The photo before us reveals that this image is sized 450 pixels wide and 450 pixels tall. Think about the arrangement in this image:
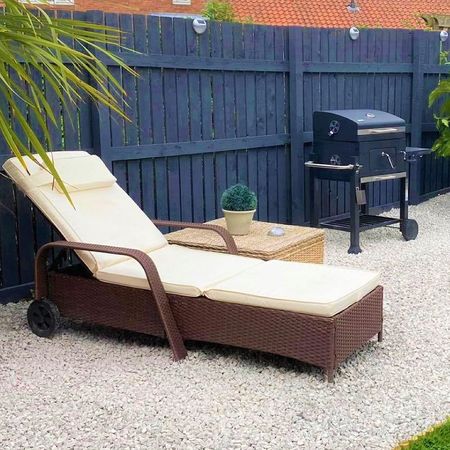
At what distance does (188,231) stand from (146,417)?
7.88ft

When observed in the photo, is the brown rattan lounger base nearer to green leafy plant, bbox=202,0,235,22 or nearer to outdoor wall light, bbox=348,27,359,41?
outdoor wall light, bbox=348,27,359,41

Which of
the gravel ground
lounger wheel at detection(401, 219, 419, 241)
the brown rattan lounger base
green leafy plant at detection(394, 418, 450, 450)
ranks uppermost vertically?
the brown rattan lounger base

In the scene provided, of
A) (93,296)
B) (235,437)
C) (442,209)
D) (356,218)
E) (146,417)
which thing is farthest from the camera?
(442,209)

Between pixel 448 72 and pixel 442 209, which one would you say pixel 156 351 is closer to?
pixel 442 209

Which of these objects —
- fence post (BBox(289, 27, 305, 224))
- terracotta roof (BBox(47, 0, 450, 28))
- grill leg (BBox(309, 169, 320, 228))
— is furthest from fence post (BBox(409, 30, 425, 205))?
terracotta roof (BBox(47, 0, 450, 28))

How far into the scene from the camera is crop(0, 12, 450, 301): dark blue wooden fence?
5617 mm

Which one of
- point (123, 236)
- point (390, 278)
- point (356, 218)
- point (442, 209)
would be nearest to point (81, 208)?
point (123, 236)

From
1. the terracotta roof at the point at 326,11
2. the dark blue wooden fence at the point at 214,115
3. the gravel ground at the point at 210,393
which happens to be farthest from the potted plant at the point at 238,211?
the terracotta roof at the point at 326,11

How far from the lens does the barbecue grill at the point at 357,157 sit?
22.2 feet

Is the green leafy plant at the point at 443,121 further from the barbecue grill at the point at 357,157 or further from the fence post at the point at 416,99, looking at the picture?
the barbecue grill at the point at 357,157

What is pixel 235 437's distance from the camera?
3176 mm

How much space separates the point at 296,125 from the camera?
7484 millimetres

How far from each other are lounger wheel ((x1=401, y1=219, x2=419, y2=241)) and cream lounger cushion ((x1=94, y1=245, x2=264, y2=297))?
3.09m

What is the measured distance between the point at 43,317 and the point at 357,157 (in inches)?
132
